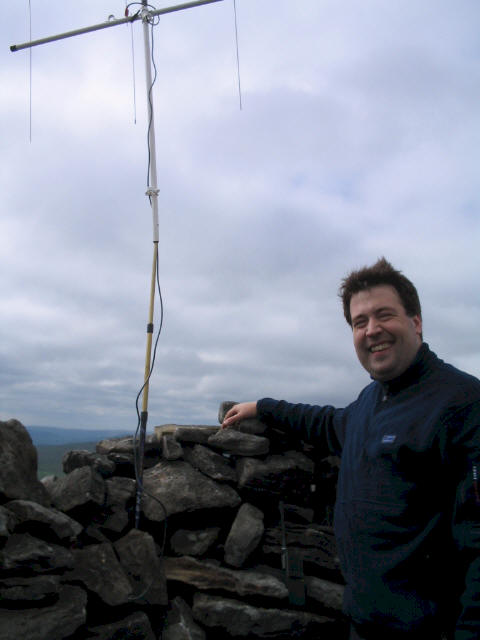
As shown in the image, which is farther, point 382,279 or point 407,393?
point 382,279

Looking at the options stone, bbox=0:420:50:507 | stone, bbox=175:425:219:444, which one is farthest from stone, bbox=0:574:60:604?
stone, bbox=175:425:219:444

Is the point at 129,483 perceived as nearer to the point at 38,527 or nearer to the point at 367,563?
the point at 38,527

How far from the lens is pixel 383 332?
4.12m

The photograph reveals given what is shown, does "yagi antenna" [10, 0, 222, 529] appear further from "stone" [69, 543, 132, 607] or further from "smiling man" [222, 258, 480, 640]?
"smiling man" [222, 258, 480, 640]

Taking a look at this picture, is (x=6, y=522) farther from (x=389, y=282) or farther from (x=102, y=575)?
(x=389, y=282)

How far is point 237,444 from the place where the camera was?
5.86 metres

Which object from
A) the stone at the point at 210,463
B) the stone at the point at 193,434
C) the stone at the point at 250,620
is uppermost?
the stone at the point at 193,434

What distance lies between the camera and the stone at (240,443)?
19.1 ft

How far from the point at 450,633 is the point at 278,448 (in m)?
2.97

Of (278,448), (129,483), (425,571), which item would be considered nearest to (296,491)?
(278,448)

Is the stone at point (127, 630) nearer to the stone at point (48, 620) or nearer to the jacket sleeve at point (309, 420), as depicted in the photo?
the stone at point (48, 620)

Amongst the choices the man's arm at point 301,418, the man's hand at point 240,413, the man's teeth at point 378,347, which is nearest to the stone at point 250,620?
the man's arm at point 301,418

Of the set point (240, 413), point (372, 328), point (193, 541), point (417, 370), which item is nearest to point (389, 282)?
point (372, 328)

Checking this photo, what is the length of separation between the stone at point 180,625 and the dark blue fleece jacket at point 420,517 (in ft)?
5.93
